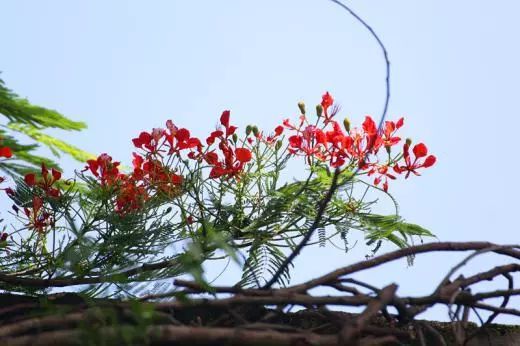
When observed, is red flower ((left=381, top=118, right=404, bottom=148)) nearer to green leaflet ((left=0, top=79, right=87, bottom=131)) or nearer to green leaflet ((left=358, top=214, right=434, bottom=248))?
green leaflet ((left=358, top=214, right=434, bottom=248))

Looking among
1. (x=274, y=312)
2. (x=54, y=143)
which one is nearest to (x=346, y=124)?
(x=274, y=312)

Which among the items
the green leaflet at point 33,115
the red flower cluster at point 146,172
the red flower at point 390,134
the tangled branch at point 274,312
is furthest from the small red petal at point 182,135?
the green leaflet at point 33,115

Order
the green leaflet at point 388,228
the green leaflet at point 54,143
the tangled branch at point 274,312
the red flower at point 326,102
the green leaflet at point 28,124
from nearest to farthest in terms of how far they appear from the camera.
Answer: the tangled branch at point 274,312 → the green leaflet at point 388,228 → the red flower at point 326,102 → the green leaflet at point 28,124 → the green leaflet at point 54,143

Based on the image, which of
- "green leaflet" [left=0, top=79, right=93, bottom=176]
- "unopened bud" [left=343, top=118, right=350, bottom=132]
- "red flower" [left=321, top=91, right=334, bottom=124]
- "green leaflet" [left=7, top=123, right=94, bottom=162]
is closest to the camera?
"unopened bud" [left=343, top=118, right=350, bottom=132]

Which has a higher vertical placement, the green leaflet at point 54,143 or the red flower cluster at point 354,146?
the green leaflet at point 54,143

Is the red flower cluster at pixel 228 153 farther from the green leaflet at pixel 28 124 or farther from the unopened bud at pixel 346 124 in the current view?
the green leaflet at pixel 28 124

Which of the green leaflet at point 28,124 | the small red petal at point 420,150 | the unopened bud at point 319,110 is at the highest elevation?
the green leaflet at point 28,124

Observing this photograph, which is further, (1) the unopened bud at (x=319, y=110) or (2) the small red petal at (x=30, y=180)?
(1) the unopened bud at (x=319, y=110)

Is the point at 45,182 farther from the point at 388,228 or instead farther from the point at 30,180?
the point at 388,228

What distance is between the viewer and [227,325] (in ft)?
3.03

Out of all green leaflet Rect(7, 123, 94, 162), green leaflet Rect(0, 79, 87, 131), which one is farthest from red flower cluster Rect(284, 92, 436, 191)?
green leaflet Rect(7, 123, 94, 162)

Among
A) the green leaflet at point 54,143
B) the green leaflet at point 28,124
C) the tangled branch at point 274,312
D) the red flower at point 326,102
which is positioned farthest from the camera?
the green leaflet at point 54,143

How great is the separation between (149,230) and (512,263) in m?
0.96

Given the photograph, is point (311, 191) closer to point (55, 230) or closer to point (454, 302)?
point (55, 230)
